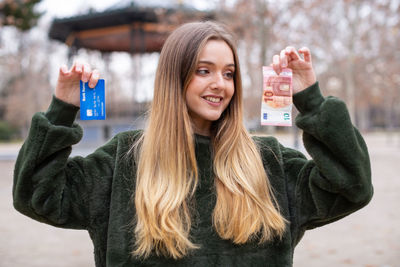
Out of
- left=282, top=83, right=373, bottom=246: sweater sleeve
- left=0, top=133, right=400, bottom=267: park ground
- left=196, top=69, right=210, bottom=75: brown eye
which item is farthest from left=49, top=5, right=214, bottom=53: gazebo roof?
left=282, top=83, right=373, bottom=246: sweater sleeve

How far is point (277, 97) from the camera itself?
1.78 metres

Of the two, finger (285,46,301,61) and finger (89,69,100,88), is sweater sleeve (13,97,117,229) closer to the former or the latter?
finger (89,69,100,88)

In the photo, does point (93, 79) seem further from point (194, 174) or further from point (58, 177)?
point (194, 174)

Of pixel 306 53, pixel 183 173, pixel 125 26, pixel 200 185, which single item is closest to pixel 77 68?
pixel 183 173

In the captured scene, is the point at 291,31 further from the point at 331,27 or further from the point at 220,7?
the point at 331,27

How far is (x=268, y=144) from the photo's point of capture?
198cm

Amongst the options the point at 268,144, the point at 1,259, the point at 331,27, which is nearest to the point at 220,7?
the point at 331,27

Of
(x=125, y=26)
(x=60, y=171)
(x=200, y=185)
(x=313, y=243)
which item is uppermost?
(x=125, y=26)

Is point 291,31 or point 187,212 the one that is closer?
point 187,212

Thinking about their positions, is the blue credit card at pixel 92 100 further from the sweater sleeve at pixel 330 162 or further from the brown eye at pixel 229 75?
the sweater sleeve at pixel 330 162

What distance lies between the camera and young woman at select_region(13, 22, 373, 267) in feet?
5.31

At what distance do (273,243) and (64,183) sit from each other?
0.96 m

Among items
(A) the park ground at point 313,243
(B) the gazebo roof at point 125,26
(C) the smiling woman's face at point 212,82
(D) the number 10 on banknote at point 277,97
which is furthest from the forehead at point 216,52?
(B) the gazebo roof at point 125,26

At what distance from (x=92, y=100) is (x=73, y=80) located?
117 mm
